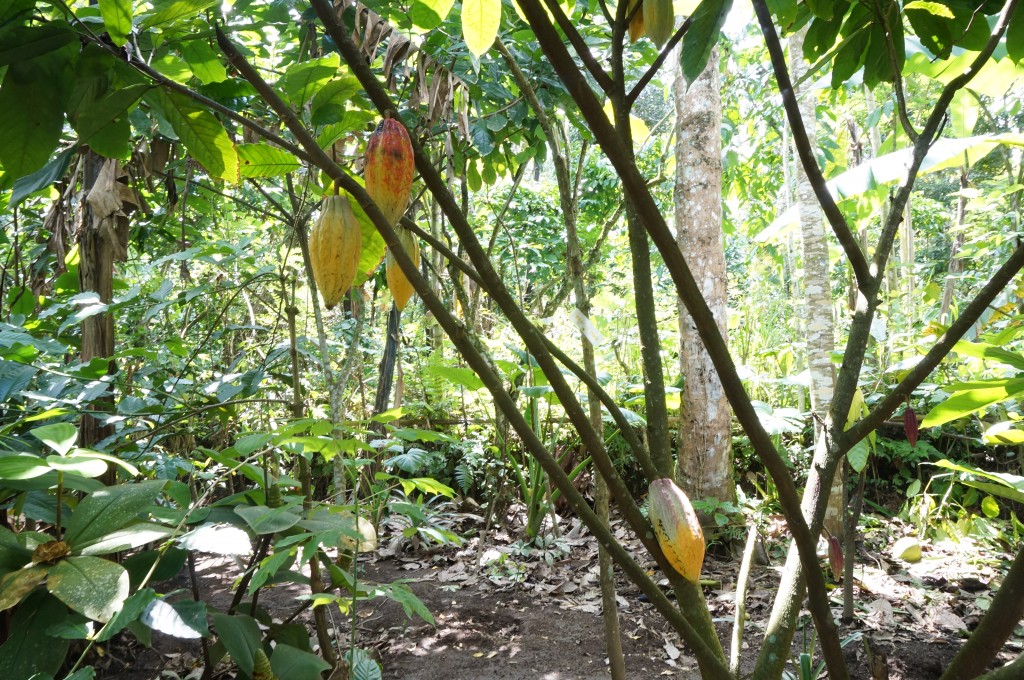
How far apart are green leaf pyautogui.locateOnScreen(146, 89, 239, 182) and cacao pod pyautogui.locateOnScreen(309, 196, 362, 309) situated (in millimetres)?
225

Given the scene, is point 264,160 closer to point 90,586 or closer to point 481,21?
point 481,21

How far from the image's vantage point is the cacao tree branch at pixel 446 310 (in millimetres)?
548

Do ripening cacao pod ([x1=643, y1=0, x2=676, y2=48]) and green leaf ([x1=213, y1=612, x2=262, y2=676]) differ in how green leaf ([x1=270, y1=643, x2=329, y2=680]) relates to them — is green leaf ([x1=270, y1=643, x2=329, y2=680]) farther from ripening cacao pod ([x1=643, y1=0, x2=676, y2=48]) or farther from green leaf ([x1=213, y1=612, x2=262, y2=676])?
ripening cacao pod ([x1=643, y1=0, x2=676, y2=48])

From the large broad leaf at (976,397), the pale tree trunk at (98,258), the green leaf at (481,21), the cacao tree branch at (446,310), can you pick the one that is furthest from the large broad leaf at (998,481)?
the pale tree trunk at (98,258)

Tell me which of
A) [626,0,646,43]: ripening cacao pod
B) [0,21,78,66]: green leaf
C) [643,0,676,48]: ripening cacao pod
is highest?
[626,0,646,43]: ripening cacao pod

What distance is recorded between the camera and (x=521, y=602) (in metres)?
2.62

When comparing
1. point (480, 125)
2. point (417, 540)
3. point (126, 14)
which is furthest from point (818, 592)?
point (417, 540)

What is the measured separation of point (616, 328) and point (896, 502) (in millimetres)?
2264

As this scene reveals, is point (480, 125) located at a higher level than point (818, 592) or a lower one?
higher

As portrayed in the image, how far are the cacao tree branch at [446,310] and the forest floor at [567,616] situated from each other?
1.16 meters

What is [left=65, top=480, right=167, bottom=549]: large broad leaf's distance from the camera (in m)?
1.02

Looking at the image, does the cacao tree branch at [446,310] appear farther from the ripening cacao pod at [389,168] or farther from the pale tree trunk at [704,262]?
the pale tree trunk at [704,262]

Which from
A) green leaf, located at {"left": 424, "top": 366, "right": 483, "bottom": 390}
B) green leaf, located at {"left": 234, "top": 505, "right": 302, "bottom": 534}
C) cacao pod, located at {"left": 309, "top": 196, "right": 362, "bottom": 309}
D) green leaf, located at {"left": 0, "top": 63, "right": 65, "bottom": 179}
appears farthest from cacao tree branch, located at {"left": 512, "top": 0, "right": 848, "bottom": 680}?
green leaf, located at {"left": 424, "top": 366, "right": 483, "bottom": 390}

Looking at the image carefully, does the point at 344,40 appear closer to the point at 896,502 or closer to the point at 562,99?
the point at 562,99
